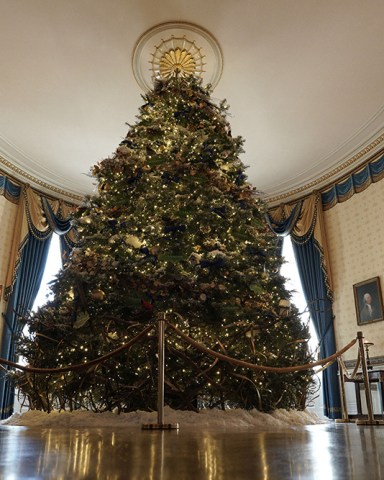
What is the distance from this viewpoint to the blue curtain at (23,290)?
8008 mm

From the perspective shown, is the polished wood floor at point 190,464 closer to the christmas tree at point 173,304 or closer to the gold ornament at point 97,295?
the christmas tree at point 173,304

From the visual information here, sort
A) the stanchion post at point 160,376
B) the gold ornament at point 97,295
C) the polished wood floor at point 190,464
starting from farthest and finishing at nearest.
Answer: the gold ornament at point 97,295 → the stanchion post at point 160,376 → the polished wood floor at point 190,464

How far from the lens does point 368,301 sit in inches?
331

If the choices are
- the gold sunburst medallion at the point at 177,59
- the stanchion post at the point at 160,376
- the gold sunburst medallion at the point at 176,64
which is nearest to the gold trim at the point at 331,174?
the gold sunburst medallion at the point at 177,59

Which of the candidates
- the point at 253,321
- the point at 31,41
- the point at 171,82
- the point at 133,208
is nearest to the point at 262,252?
the point at 253,321

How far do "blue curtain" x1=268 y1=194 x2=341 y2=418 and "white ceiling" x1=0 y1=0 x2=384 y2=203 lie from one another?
73 centimetres

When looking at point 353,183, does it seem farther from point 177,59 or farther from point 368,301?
point 177,59

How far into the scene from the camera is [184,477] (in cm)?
84

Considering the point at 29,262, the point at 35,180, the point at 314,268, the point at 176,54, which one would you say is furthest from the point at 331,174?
the point at 29,262

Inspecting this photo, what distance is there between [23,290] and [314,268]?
20.9ft

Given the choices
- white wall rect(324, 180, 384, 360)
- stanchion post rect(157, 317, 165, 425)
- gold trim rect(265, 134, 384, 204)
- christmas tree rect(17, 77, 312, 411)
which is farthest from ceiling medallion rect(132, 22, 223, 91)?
stanchion post rect(157, 317, 165, 425)

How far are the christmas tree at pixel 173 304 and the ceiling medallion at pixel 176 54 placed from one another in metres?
Answer: 2.42

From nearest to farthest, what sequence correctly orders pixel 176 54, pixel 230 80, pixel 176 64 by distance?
pixel 176 54 → pixel 176 64 → pixel 230 80

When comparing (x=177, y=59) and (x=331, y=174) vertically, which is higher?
(x=177, y=59)
